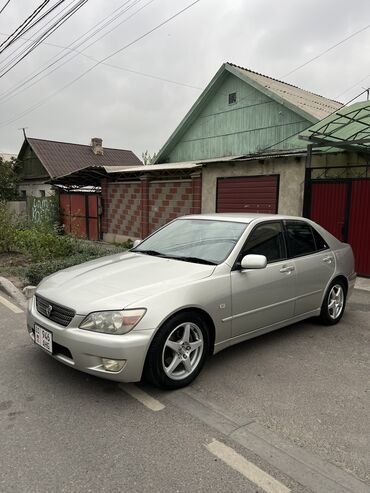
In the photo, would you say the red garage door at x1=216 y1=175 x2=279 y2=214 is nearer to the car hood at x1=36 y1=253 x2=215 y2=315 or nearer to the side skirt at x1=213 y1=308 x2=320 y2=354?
the side skirt at x1=213 y1=308 x2=320 y2=354

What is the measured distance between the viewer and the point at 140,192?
13383 millimetres

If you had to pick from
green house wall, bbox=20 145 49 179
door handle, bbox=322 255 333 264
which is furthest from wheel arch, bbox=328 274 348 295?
green house wall, bbox=20 145 49 179

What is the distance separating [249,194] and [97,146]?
22932mm

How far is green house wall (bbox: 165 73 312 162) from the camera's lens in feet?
45.6

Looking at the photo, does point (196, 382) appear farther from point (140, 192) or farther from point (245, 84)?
point (245, 84)

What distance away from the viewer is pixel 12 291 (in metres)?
6.45

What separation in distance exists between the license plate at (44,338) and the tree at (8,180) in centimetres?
2490

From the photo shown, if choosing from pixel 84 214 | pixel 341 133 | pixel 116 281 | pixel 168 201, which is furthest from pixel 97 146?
pixel 116 281

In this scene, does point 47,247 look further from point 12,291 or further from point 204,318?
point 204,318

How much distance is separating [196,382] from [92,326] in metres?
1.11

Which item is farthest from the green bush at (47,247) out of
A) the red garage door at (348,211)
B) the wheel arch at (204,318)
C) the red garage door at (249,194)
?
the wheel arch at (204,318)

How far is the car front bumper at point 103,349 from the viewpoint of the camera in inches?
117

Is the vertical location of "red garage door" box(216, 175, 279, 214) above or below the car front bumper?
above

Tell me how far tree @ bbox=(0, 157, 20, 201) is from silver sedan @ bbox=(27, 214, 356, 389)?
2472cm
